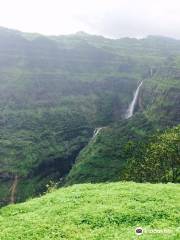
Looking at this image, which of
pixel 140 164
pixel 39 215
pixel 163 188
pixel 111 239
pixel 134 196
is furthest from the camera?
pixel 140 164

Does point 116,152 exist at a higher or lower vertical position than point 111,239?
lower

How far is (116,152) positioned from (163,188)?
15580 cm

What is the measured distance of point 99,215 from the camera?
113 ft

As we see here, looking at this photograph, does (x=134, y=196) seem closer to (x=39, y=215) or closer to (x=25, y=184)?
(x=39, y=215)

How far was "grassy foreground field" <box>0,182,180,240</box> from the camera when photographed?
30312 millimetres

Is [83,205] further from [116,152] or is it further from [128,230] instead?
[116,152]

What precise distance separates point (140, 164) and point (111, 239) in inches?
3159

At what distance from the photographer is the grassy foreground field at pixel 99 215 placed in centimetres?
3031

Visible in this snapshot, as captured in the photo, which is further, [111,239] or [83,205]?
[83,205]

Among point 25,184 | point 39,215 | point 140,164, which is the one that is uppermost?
point 39,215

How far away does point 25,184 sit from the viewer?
194 m

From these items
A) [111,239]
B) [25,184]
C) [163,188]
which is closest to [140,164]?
[163,188]

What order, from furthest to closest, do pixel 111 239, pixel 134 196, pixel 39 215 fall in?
1. pixel 134 196
2. pixel 39 215
3. pixel 111 239

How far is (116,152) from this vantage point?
651ft
